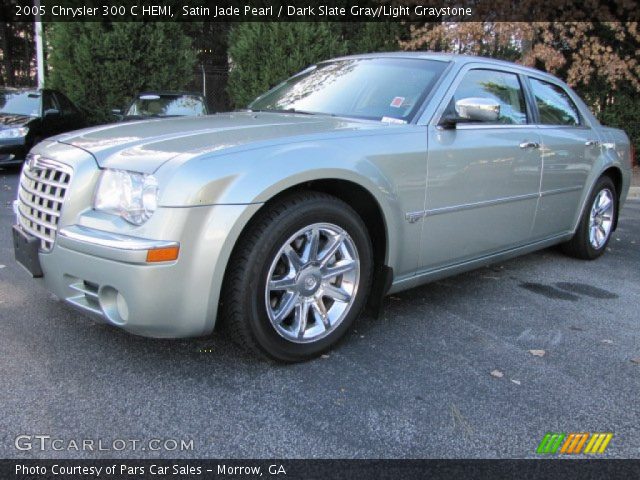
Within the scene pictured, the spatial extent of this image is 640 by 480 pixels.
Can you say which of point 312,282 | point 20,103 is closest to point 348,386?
point 312,282

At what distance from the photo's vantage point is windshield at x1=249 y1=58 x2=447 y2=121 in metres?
3.51

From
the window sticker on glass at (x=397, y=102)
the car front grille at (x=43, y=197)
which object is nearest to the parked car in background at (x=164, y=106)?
the window sticker on glass at (x=397, y=102)

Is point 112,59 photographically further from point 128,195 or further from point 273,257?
point 273,257

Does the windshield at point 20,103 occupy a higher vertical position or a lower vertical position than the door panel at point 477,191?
higher

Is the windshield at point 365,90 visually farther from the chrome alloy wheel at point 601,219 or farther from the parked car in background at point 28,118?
the parked car in background at point 28,118

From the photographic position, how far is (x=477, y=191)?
359 centimetres

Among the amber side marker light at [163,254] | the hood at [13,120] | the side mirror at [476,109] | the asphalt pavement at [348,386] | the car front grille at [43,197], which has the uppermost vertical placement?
the side mirror at [476,109]

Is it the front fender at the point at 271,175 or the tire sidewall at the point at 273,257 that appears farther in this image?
the tire sidewall at the point at 273,257

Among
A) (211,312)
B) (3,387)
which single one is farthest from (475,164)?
(3,387)

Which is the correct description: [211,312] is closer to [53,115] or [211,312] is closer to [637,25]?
[53,115]

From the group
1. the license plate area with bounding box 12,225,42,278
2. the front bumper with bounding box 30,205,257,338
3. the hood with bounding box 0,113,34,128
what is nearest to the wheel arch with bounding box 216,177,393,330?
the front bumper with bounding box 30,205,257,338

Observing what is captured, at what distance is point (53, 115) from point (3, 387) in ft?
29.8

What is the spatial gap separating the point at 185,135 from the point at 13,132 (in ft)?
26.2

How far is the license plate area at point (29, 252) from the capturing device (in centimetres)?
275
